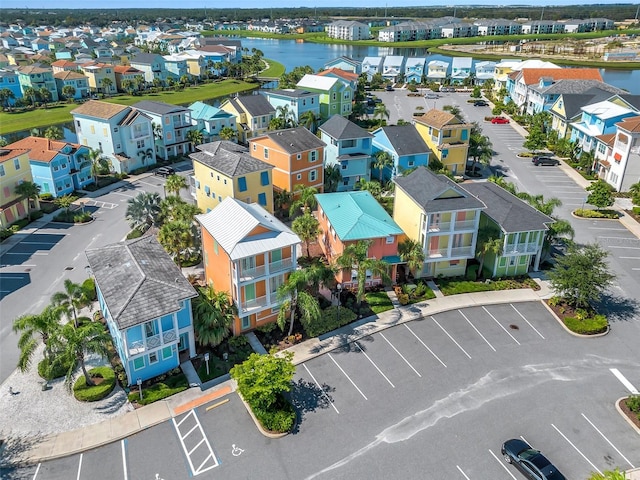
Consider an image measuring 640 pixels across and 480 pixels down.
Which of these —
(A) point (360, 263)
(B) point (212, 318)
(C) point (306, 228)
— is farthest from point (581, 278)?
(B) point (212, 318)

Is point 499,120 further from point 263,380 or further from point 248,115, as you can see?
point 263,380

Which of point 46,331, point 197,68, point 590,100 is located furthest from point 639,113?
point 197,68

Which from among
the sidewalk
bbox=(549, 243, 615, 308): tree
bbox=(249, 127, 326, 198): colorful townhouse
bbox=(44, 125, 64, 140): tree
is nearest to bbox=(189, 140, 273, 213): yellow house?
bbox=(249, 127, 326, 198): colorful townhouse

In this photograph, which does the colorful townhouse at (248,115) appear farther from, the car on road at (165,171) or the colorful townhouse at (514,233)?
the colorful townhouse at (514,233)

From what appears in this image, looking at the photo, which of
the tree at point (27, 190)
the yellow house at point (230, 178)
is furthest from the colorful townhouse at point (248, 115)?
the tree at point (27, 190)

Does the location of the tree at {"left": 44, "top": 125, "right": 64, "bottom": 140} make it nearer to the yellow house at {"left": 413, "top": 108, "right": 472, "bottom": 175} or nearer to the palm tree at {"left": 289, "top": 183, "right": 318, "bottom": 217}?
the palm tree at {"left": 289, "top": 183, "right": 318, "bottom": 217}

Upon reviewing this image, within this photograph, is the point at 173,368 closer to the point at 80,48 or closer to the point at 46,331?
the point at 46,331
